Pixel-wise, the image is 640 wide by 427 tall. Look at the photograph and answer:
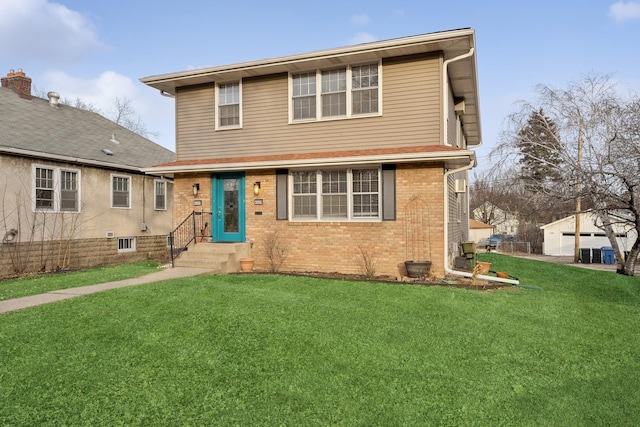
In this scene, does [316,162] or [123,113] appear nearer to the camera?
[316,162]

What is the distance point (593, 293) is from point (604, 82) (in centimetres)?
963

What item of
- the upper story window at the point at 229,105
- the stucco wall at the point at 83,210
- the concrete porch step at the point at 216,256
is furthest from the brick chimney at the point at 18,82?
the concrete porch step at the point at 216,256

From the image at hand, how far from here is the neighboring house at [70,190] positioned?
1185cm

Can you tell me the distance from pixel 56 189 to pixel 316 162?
8.60 meters

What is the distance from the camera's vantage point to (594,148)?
1462 cm

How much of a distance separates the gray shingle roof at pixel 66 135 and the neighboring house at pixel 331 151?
397 centimetres

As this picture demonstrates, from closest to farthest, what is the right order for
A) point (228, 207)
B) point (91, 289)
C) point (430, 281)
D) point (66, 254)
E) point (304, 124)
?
point (91, 289)
point (430, 281)
point (304, 124)
point (228, 207)
point (66, 254)

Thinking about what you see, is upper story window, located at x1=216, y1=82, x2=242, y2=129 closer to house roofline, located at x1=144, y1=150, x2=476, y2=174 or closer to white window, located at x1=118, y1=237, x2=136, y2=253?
house roofline, located at x1=144, y1=150, x2=476, y2=174

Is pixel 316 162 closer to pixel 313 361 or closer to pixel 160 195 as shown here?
pixel 313 361

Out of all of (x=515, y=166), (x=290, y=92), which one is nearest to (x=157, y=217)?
(x=290, y=92)

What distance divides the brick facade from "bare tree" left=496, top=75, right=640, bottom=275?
7.09m

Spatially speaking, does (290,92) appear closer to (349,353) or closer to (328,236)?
(328,236)

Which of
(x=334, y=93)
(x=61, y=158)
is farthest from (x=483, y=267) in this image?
(x=61, y=158)

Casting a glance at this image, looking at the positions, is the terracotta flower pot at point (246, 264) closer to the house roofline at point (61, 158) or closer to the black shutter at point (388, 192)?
the black shutter at point (388, 192)
